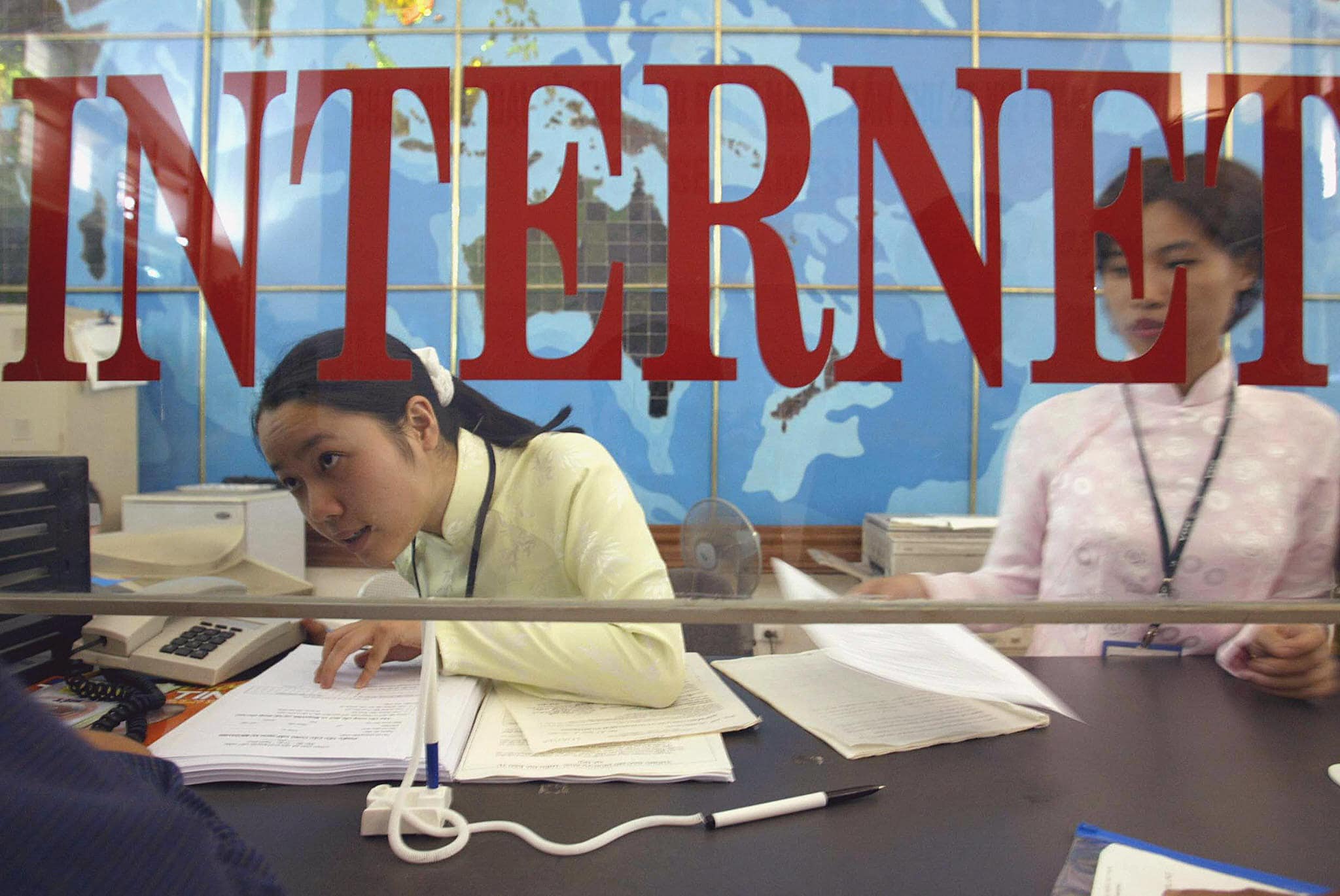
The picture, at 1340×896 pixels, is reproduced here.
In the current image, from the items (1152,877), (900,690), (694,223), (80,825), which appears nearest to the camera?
(80,825)

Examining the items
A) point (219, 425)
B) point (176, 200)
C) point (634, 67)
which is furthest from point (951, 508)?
point (176, 200)

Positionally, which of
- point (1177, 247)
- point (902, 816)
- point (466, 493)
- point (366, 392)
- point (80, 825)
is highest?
point (1177, 247)

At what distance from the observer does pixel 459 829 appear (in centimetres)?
66

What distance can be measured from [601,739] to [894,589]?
0.37m

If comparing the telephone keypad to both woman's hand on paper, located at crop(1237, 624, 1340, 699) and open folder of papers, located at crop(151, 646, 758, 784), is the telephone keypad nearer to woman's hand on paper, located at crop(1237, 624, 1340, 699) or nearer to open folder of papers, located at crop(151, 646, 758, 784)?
open folder of papers, located at crop(151, 646, 758, 784)

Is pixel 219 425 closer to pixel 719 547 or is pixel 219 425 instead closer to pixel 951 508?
pixel 719 547

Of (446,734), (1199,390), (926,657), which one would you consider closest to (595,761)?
(446,734)

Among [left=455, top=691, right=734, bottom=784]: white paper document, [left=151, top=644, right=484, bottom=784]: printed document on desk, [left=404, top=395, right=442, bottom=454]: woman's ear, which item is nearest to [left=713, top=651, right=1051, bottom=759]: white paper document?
[left=455, top=691, right=734, bottom=784]: white paper document

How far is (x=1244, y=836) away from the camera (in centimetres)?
67

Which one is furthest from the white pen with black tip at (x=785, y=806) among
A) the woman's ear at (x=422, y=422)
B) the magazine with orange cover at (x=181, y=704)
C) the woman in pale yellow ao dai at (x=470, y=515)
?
the magazine with orange cover at (x=181, y=704)

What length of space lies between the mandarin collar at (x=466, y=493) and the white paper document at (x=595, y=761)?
9.0 inches

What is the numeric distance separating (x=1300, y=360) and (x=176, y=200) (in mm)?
1229

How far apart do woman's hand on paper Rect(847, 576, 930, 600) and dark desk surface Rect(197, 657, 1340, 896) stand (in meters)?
0.18

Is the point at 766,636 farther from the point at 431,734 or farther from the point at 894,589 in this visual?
the point at 431,734
